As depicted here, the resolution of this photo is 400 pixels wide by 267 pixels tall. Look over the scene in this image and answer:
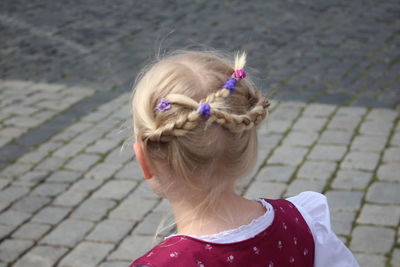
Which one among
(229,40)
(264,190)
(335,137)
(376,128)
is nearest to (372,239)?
(264,190)

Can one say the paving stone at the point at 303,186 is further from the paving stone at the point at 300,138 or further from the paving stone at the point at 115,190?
the paving stone at the point at 115,190

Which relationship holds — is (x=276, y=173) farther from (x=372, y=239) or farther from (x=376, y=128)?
(x=376, y=128)

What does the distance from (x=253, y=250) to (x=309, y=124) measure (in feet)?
12.1

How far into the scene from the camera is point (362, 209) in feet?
13.1

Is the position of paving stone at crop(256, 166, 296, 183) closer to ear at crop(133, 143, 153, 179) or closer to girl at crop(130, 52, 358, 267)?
girl at crop(130, 52, 358, 267)

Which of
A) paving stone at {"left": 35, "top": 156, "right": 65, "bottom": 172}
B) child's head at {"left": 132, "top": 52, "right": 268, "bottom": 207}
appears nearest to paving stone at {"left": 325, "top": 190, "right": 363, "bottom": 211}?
paving stone at {"left": 35, "top": 156, "right": 65, "bottom": 172}

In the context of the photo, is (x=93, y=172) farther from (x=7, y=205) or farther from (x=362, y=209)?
(x=362, y=209)

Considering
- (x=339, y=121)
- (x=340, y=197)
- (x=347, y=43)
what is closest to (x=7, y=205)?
(x=340, y=197)

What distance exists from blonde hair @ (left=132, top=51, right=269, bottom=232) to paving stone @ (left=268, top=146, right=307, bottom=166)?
114 inches

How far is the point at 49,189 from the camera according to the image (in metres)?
4.55

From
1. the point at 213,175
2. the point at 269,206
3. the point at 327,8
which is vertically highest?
the point at 213,175

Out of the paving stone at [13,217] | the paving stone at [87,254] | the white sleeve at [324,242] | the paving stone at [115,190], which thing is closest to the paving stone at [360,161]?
the paving stone at [115,190]

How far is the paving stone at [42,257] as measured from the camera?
3.65m

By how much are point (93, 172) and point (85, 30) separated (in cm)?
454
